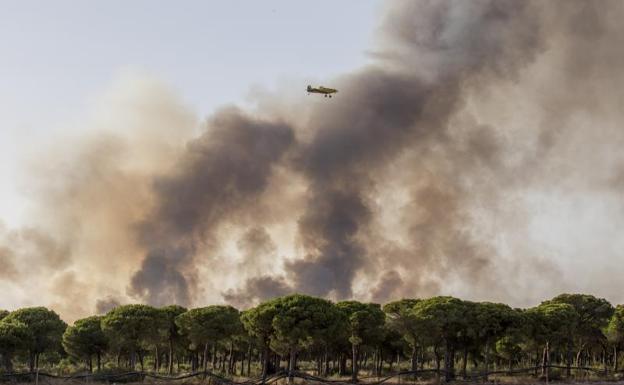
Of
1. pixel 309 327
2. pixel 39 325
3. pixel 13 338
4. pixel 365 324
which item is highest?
pixel 309 327

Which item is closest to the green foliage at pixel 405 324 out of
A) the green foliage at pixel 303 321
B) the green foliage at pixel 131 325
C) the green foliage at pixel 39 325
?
the green foliage at pixel 303 321

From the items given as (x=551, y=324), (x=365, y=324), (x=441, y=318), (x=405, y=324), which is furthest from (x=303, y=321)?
(x=551, y=324)

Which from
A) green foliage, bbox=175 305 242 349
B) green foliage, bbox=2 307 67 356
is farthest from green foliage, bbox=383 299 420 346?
green foliage, bbox=2 307 67 356

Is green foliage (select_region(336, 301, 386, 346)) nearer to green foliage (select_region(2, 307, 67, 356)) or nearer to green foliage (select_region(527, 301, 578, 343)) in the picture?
green foliage (select_region(527, 301, 578, 343))

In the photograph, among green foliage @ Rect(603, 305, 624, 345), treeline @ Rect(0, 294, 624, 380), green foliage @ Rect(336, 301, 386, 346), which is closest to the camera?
treeline @ Rect(0, 294, 624, 380)

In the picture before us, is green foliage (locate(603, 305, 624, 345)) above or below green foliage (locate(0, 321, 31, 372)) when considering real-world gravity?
above

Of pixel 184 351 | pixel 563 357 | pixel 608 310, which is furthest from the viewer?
pixel 563 357

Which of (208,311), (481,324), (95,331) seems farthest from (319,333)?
(95,331)

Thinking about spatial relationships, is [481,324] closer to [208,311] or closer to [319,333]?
[319,333]

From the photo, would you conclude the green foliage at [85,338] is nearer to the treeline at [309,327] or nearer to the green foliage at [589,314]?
the treeline at [309,327]

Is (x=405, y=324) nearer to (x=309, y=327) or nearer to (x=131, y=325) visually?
(x=309, y=327)

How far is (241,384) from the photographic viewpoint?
55000 mm

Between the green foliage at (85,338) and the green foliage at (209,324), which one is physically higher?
the green foliage at (209,324)

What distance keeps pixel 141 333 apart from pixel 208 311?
9.99 m
